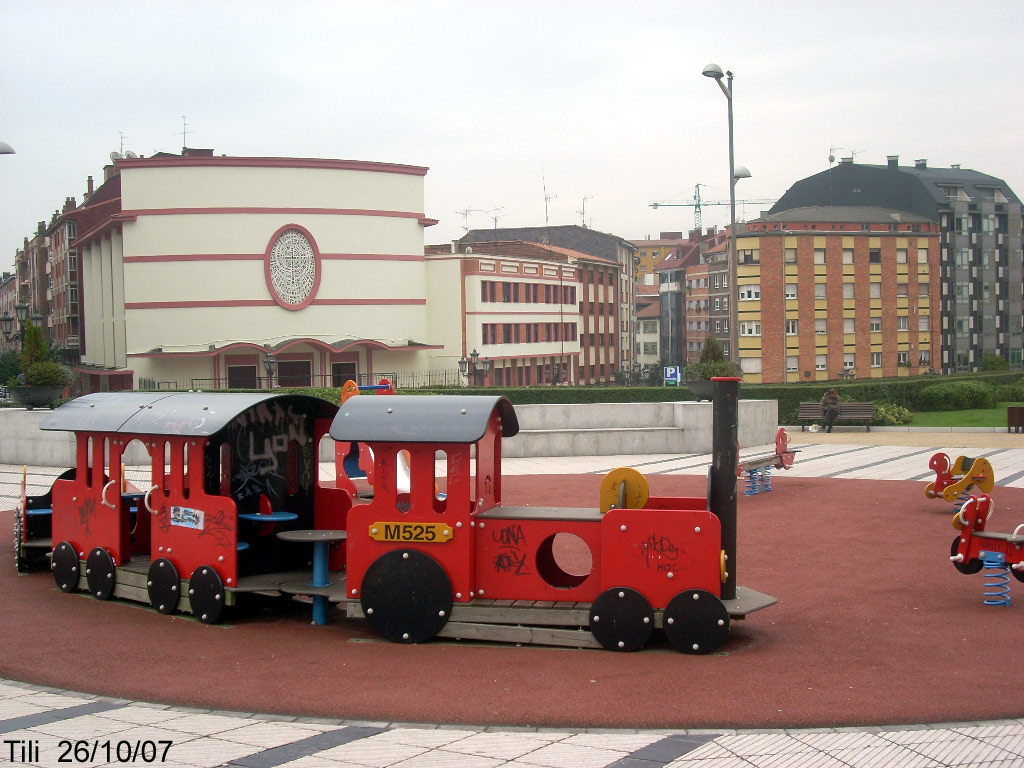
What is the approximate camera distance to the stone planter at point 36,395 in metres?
26.4

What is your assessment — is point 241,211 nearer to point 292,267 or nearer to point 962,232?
point 292,267

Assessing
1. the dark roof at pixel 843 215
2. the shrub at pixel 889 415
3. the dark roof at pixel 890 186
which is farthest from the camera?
the dark roof at pixel 890 186

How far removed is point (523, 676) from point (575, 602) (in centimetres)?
131

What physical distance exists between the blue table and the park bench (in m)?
25.0

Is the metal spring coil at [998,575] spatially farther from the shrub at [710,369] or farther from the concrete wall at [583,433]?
the shrub at [710,369]

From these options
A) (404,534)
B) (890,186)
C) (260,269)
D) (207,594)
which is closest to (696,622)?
(404,534)

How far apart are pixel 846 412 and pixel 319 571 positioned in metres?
25.6

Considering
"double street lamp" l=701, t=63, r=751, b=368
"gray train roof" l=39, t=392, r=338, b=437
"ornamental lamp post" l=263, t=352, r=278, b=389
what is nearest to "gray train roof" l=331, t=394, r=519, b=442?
"gray train roof" l=39, t=392, r=338, b=437

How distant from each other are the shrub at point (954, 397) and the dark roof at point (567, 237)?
1949 inches

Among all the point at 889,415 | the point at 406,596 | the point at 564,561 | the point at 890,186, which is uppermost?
the point at 890,186

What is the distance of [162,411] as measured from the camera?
1152 cm

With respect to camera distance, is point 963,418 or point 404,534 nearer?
point 404,534

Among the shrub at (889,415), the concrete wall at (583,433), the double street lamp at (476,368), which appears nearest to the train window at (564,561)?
the concrete wall at (583,433)

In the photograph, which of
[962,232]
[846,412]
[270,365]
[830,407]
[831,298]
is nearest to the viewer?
[830,407]
